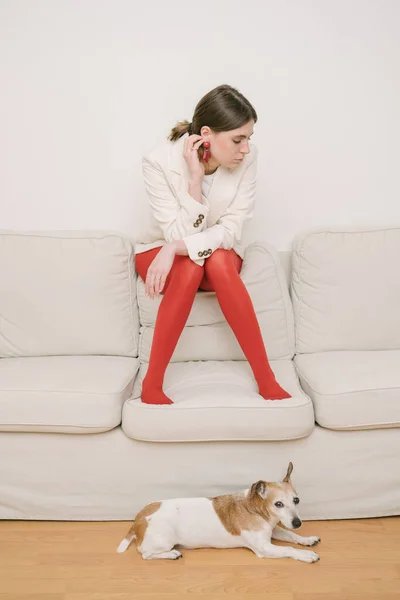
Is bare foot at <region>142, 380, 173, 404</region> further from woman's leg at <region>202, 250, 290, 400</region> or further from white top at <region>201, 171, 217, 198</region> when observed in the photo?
white top at <region>201, 171, 217, 198</region>

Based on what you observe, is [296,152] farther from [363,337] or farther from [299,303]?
[363,337]

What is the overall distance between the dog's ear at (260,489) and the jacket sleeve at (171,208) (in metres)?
0.88

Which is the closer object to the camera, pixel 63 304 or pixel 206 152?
pixel 206 152

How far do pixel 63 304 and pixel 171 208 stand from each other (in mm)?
589

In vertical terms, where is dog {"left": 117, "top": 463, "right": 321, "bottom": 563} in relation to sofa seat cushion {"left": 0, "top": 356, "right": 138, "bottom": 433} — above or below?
below

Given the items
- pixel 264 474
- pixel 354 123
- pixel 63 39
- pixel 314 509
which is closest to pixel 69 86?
pixel 63 39

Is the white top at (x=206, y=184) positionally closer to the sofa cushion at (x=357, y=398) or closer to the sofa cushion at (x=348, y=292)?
the sofa cushion at (x=348, y=292)

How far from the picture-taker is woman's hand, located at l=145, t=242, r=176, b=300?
6.44 ft

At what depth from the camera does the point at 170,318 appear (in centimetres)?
198

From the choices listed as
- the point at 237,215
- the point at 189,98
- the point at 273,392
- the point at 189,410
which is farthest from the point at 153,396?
the point at 189,98

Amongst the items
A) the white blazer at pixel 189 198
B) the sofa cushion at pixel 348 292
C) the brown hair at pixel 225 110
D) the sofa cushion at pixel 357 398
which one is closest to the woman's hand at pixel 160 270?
the white blazer at pixel 189 198

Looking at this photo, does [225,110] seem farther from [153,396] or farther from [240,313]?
[153,396]

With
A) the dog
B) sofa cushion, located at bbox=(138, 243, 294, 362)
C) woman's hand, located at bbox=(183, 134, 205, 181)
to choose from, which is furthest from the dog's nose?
woman's hand, located at bbox=(183, 134, 205, 181)

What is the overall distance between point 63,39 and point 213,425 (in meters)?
1.81
